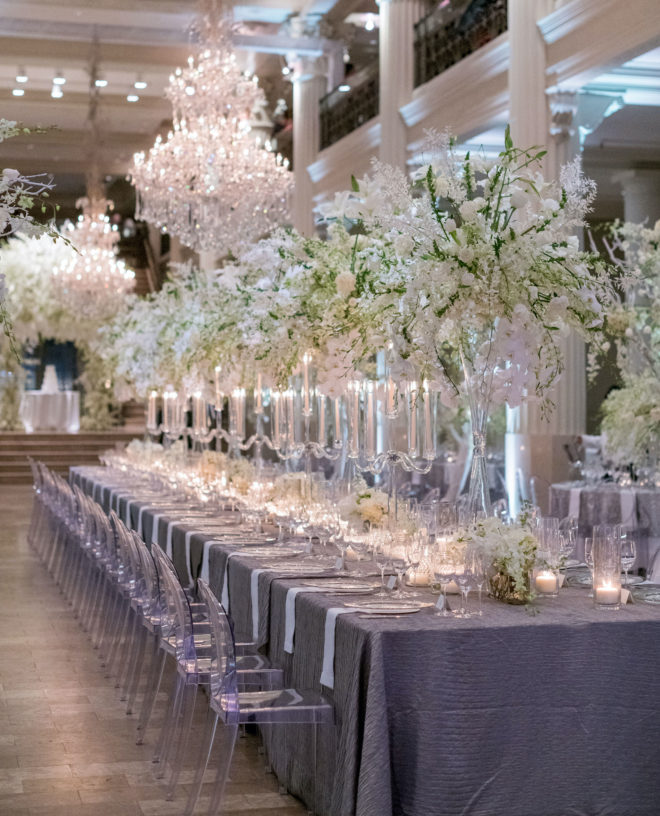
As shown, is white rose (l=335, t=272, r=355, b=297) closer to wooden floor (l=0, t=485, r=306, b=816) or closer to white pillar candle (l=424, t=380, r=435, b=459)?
white pillar candle (l=424, t=380, r=435, b=459)

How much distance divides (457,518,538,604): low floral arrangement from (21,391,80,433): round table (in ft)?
72.0

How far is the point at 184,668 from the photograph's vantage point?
199 inches

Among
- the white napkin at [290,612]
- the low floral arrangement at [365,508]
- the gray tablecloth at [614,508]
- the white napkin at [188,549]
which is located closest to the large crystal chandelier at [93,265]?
the gray tablecloth at [614,508]

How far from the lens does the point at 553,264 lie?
4934 millimetres

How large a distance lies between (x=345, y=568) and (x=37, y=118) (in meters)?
21.7

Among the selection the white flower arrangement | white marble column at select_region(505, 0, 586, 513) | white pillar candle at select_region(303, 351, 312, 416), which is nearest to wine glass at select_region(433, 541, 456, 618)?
the white flower arrangement

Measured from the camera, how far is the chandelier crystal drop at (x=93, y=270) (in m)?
17.5

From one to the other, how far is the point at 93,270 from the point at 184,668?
13200 millimetres

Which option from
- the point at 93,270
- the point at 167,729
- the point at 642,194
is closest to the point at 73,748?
the point at 167,729

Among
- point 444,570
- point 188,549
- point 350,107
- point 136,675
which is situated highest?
point 350,107

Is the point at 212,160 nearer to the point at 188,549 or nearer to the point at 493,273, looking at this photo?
the point at 188,549

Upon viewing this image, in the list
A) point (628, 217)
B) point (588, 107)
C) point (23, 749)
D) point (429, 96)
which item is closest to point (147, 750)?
point (23, 749)

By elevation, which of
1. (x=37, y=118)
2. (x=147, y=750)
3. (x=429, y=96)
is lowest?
(x=147, y=750)

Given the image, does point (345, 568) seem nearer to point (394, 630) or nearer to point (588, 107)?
point (394, 630)
